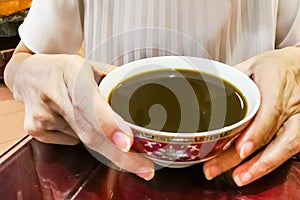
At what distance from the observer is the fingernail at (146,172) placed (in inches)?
20.0

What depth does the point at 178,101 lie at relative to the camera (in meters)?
0.51

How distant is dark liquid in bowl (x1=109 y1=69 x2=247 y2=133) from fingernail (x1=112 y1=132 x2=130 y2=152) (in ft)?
0.06

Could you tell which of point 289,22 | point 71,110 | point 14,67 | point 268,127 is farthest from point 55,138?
point 289,22

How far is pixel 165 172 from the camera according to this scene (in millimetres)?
538

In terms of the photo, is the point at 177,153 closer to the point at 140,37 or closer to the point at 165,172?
the point at 165,172

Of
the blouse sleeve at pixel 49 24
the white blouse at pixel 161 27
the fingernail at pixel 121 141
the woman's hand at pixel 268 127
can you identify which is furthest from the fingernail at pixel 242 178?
the blouse sleeve at pixel 49 24

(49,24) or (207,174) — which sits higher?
(49,24)

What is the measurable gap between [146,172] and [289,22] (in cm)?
41

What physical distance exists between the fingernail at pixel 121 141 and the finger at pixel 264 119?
13 centimetres

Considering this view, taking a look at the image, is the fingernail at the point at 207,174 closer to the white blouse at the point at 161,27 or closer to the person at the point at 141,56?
the person at the point at 141,56

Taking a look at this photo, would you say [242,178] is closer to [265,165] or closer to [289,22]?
[265,165]

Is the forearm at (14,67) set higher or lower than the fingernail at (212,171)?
higher

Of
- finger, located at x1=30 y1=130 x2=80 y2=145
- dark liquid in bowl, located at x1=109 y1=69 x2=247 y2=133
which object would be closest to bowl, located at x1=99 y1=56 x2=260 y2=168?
dark liquid in bowl, located at x1=109 y1=69 x2=247 y2=133

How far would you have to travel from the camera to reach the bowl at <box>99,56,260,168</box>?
0.45 metres
